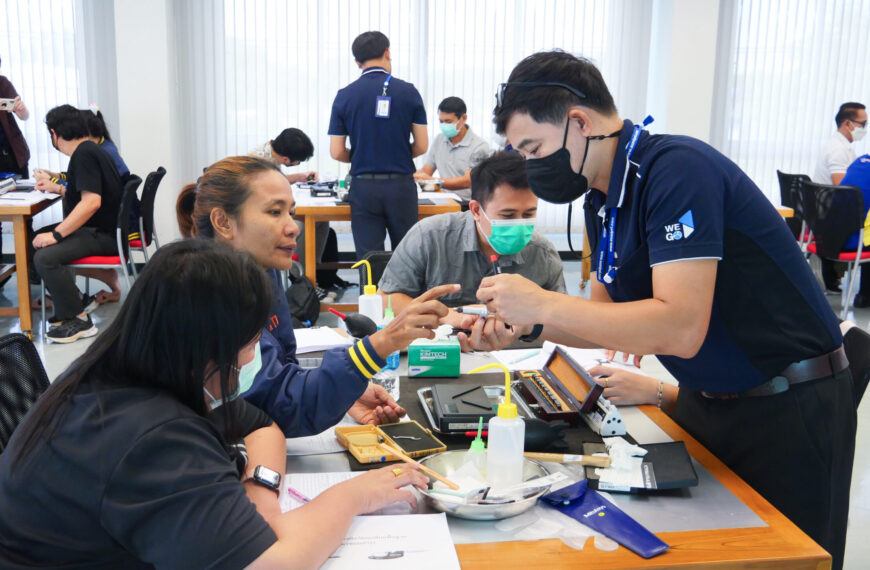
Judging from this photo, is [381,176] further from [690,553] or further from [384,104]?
[690,553]

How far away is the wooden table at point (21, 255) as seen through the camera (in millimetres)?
4270

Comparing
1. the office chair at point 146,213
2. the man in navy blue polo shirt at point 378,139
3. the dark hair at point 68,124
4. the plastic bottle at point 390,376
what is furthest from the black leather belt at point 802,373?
the dark hair at point 68,124

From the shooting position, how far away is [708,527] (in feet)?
4.02

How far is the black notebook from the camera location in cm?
131

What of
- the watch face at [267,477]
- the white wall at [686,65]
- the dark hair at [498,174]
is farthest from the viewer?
the white wall at [686,65]

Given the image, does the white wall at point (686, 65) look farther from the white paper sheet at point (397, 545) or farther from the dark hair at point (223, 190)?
the white paper sheet at point (397, 545)

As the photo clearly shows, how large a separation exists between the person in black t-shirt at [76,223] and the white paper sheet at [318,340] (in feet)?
8.79

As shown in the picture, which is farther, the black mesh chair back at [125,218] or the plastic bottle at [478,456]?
the black mesh chair back at [125,218]

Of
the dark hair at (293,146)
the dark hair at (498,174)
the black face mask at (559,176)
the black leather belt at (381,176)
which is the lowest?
the black leather belt at (381,176)

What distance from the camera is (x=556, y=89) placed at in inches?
57.0

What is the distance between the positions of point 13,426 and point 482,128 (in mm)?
5526

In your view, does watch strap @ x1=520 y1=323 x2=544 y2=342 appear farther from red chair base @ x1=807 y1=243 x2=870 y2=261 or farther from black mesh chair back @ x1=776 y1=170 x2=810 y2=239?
black mesh chair back @ x1=776 y1=170 x2=810 y2=239

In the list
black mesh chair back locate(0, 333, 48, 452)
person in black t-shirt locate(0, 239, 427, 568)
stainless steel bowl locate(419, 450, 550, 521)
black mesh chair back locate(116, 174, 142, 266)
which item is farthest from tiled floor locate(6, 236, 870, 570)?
stainless steel bowl locate(419, 450, 550, 521)

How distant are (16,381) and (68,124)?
3.36 metres
